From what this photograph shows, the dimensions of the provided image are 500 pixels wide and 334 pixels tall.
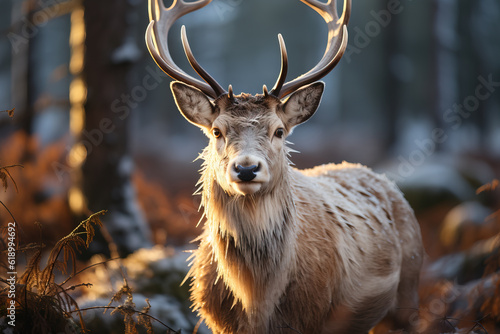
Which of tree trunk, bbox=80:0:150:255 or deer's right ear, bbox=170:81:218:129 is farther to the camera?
tree trunk, bbox=80:0:150:255

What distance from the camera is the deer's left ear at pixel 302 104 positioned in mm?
4094

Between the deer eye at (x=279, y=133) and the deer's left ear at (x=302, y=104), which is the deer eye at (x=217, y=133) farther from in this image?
the deer's left ear at (x=302, y=104)

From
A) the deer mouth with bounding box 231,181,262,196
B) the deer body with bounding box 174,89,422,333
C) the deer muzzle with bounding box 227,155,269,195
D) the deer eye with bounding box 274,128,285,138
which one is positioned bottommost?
the deer body with bounding box 174,89,422,333

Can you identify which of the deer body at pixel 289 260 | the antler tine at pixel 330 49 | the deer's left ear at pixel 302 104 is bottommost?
the deer body at pixel 289 260

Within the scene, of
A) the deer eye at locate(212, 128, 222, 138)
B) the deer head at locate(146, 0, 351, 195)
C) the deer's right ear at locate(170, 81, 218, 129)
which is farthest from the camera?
the deer's right ear at locate(170, 81, 218, 129)

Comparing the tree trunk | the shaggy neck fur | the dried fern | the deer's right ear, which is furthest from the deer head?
the tree trunk

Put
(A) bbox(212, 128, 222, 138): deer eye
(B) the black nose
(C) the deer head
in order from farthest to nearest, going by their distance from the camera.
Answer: (A) bbox(212, 128, 222, 138): deer eye < (C) the deer head < (B) the black nose

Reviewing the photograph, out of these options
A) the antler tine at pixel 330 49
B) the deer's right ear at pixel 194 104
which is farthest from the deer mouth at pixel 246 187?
the antler tine at pixel 330 49

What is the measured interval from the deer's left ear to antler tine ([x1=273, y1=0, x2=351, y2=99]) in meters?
0.12

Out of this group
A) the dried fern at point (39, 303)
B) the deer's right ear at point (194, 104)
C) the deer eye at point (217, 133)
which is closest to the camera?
the dried fern at point (39, 303)

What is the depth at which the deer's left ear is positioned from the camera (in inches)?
161

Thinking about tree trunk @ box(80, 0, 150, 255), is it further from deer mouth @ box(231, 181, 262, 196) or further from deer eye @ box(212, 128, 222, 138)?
deer mouth @ box(231, 181, 262, 196)

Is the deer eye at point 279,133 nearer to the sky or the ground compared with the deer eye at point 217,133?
nearer to the ground

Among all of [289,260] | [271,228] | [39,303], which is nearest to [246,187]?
[271,228]
